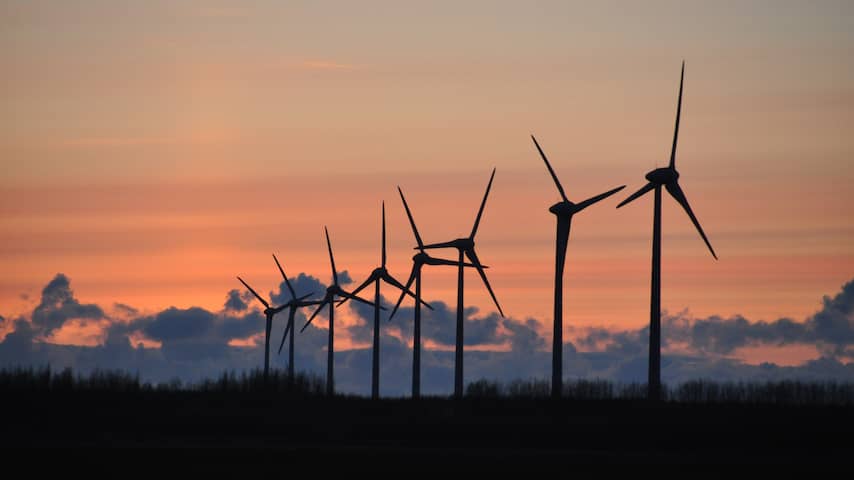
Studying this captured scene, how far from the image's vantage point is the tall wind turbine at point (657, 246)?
10031cm

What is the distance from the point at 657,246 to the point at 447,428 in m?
17.3

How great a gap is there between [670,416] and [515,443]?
13.5 meters

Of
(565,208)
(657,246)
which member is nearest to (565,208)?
(565,208)

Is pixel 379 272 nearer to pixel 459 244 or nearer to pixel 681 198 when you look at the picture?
pixel 459 244

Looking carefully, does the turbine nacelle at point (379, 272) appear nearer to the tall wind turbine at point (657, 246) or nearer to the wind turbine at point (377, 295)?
the wind turbine at point (377, 295)

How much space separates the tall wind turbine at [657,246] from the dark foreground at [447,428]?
2.22 m

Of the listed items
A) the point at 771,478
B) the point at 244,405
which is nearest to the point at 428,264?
the point at 244,405

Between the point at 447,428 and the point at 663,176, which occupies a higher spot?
the point at 663,176

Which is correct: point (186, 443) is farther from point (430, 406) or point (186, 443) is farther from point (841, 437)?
point (841, 437)

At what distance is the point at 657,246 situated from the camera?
334ft

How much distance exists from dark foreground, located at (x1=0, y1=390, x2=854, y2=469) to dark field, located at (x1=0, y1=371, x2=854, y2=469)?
86mm

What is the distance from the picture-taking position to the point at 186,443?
85.4 meters

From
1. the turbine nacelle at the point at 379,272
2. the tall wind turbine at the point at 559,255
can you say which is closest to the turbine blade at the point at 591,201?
the tall wind turbine at the point at 559,255

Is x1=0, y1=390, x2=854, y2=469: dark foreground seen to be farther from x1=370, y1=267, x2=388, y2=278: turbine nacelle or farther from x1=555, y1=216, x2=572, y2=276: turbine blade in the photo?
x1=370, y1=267, x2=388, y2=278: turbine nacelle
